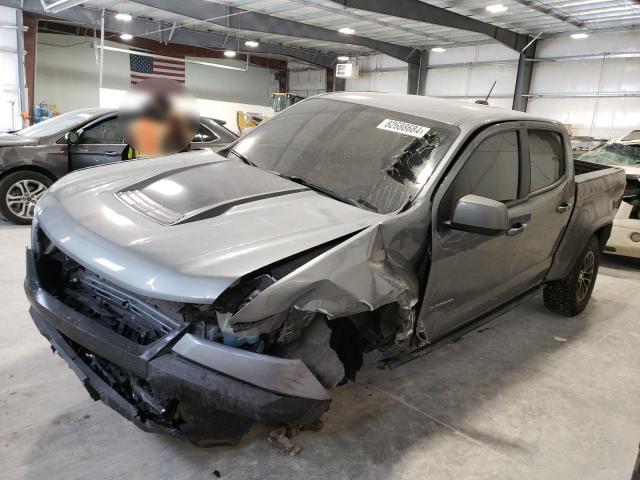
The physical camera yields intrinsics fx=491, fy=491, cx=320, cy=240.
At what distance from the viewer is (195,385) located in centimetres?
163

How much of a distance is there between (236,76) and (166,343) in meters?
20.8

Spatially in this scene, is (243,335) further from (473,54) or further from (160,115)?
(473,54)

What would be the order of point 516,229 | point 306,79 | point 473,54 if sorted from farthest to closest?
1. point 306,79
2. point 473,54
3. point 516,229

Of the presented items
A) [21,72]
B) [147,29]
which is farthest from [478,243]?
[147,29]

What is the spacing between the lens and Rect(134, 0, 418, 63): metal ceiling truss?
11.7 meters

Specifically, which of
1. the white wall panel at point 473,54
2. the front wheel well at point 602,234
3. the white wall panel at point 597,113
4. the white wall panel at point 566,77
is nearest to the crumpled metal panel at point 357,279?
the front wheel well at point 602,234

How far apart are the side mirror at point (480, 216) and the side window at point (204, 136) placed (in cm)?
500

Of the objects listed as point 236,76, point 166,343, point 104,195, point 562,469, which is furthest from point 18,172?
point 236,76

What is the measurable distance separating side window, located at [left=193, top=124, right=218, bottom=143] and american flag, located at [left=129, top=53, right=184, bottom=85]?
1254cm

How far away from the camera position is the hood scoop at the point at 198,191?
2.13m

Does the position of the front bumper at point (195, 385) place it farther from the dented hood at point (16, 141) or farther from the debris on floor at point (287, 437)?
the dented hood at point (16, 141)

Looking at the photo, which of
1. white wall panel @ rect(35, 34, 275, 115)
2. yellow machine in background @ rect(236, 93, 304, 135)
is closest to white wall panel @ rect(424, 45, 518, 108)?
yellow machine in background @ rect(236, 93, 304, 135)

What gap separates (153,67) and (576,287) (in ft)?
57.1

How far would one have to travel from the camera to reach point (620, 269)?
590 centimetres
